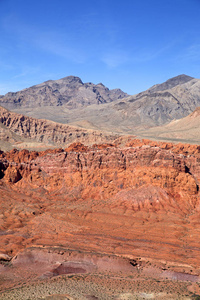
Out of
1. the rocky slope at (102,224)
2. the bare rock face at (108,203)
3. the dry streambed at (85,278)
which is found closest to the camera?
the dry streambed at (85,278)

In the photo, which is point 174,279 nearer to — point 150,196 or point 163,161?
point 150,196

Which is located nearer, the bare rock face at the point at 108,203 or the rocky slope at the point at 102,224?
the rocky slope at the point at 102,224

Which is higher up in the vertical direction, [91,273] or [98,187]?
[98,187]

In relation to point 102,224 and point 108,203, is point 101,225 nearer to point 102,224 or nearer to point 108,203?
point 102,224

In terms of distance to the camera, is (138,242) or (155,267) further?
(138,242)

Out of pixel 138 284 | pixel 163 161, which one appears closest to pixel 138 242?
pixel 138 284

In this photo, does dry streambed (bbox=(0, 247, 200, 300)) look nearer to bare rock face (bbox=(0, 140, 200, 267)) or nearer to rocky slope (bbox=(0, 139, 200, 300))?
rocky slope (bbox=(0, 139, 200, 300))

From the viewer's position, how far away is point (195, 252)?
49750 mm

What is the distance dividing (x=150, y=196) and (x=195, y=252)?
1124 inches

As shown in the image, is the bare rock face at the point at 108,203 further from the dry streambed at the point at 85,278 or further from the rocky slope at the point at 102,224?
the dry streambed at the point at 85,278

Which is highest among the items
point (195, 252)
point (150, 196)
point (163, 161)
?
point (163, 161)

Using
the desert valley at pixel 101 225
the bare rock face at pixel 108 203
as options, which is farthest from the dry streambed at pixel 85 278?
the bare rock face at pixel 108 203

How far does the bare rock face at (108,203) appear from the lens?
5431cm

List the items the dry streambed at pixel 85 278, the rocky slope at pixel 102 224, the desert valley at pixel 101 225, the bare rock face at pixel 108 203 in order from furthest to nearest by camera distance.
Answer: the bare rock face at pixel 108 203 → the rocky slope at pixel 102 224 → the desert valley at pixel 101 225 → the dry streambed at pixel 85 278
